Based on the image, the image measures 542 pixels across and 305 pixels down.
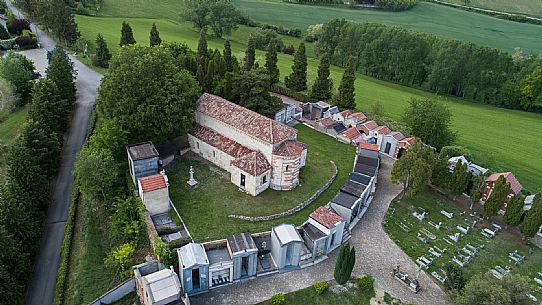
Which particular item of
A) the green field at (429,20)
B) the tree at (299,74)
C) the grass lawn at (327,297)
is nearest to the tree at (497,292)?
the grass lawn at (327,297)

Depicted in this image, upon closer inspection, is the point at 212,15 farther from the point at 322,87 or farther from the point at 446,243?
the point at 446,243

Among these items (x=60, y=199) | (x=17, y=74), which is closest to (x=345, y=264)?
(x=60, y=199)

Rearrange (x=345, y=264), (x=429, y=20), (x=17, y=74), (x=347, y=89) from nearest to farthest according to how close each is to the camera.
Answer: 1. (x=345, y=264)
2. (x=17, y=74)
3. (x=347, y=89)
4. (x=429, y=20)

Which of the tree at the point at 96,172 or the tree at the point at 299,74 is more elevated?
the tree at the point at 299,74

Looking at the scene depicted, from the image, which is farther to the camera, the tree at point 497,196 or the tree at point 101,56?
the tree at point 101,56

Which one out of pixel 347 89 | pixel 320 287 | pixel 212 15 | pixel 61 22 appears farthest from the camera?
pixel 212 15

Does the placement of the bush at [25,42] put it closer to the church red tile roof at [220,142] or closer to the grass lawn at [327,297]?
the church red tile roof at [220,142]

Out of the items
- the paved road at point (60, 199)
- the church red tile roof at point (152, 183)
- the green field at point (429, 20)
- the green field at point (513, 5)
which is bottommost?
the paved road at point (60, 199)
